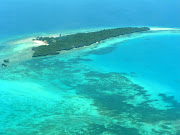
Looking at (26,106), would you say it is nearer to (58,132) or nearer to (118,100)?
(58,132)

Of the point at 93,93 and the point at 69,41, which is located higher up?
the point at 69,41

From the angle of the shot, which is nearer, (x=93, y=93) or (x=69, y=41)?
(x=93, y=93)

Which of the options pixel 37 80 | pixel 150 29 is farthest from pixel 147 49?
pixel 37 80

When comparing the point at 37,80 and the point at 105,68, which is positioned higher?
the point at 105,68

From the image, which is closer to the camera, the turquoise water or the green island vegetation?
the turquoise water

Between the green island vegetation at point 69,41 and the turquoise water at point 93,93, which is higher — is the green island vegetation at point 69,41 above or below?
above

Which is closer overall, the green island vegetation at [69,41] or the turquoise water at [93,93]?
the turquoise water at [93,93]

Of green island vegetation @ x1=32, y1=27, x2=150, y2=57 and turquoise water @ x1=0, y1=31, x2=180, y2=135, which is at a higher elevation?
green island vegetation @ x1=32, y1=27, x2=150, y2=57

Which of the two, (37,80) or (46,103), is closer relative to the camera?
(46,103)
